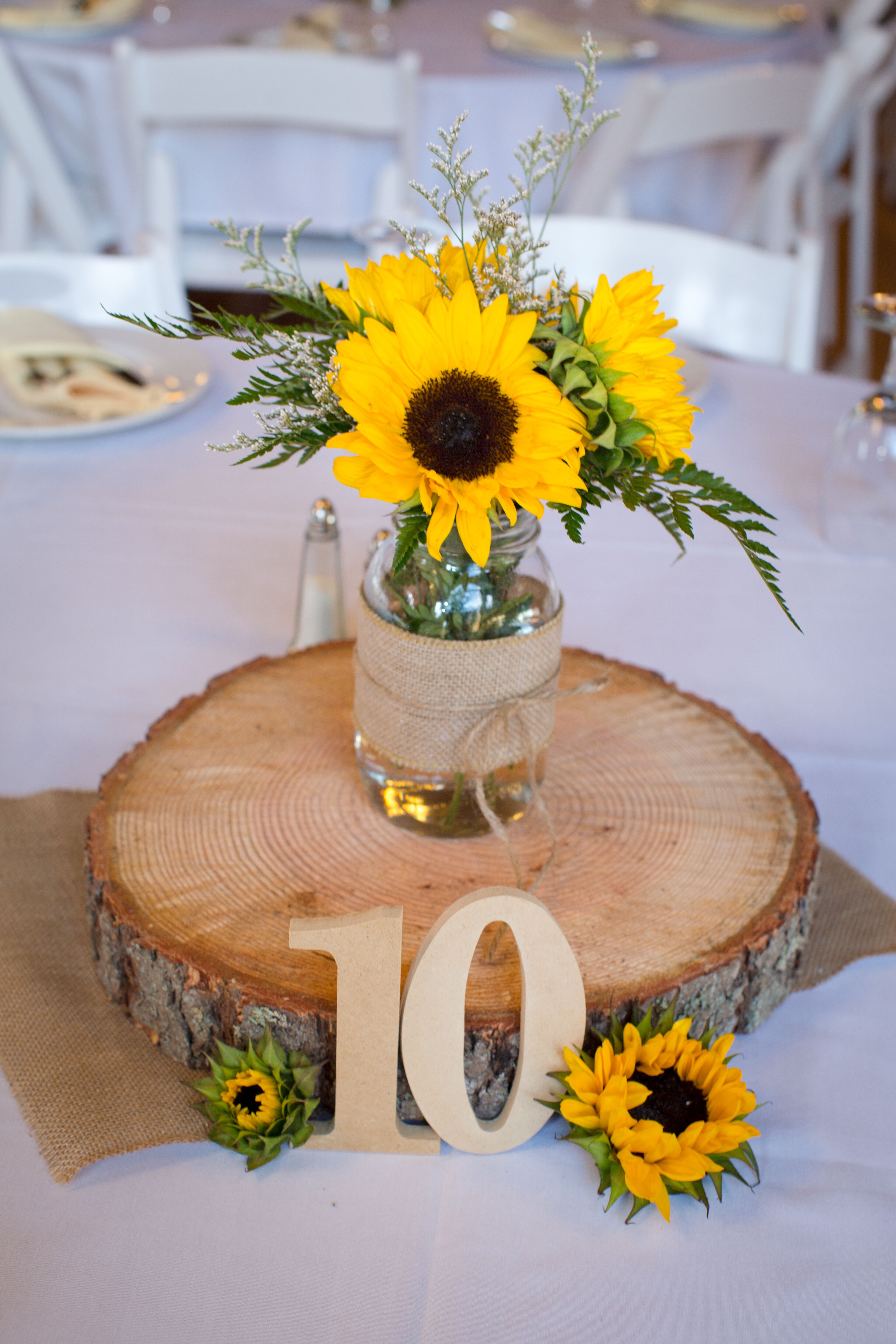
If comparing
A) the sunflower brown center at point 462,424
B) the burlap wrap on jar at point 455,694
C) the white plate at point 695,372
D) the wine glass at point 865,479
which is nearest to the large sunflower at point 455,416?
the sunflower brown center at point 462,424

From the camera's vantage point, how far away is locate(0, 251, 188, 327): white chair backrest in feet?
5.28

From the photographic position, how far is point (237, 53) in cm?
185

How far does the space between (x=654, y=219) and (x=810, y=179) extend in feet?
1.66

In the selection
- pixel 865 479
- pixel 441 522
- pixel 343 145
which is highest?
pixel 343 145

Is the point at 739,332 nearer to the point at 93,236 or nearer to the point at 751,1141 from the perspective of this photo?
the point at 751,1141

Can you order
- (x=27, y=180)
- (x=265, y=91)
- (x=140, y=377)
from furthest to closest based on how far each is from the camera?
(x=27, y=180) < (x=265, y=91) < (x=140, y=377)

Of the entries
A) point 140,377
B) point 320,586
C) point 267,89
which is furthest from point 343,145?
point 320,586

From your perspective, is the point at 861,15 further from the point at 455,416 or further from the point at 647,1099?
the point at 647,1099

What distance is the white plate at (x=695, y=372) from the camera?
55.0 inches

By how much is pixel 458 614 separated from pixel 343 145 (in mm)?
1846

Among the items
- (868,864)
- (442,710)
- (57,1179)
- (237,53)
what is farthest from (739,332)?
(57,1179)

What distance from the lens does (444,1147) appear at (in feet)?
2.08

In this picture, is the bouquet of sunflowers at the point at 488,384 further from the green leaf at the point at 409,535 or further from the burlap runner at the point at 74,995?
the burlap runner at the point at 74,995

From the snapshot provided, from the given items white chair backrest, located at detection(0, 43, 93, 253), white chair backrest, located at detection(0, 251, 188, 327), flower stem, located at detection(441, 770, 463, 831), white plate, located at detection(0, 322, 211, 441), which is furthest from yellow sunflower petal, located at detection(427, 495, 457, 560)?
white chair backrest, located at detection(0, 43, 93, 253)
